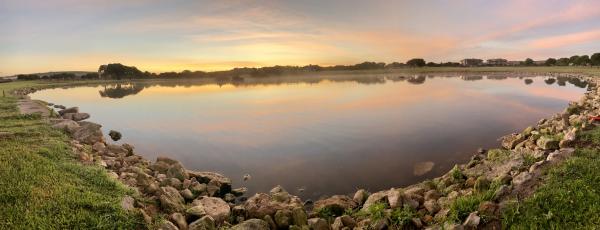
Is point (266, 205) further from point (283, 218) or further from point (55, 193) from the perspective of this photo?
point (55, 193)

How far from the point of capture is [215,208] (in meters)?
10.5

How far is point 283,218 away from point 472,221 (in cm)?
439

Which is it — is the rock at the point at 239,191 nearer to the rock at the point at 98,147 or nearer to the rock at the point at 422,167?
the rock at the point at 422,167

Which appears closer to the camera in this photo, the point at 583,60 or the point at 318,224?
the point at 318,224

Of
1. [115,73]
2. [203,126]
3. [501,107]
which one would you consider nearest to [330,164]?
[203,126]

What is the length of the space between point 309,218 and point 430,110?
2427 cm

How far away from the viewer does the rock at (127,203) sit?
348 inches

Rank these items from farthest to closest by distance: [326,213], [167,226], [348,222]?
[326,213] → [348,222] → [167,226]

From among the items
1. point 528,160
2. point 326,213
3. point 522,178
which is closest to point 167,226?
point 326,213

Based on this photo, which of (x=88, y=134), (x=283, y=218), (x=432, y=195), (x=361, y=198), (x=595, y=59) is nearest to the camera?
(x=283, y=218)

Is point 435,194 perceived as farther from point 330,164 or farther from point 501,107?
point 501,107

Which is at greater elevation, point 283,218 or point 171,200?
point 171,200

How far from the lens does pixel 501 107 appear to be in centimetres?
3322

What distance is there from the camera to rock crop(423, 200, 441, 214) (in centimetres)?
930
